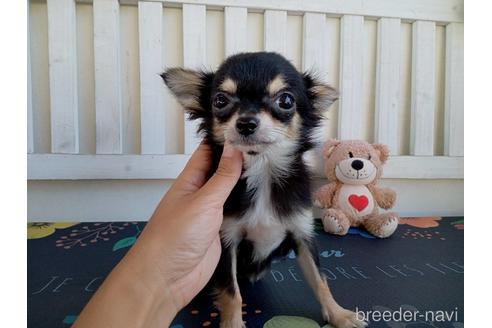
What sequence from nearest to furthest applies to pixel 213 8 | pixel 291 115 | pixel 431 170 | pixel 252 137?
pixel 252 137, pixel 291 115, pixel 213 8, pixel 431 170

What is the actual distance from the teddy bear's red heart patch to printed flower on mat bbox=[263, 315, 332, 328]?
3.00 ft

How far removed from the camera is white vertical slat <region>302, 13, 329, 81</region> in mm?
1870

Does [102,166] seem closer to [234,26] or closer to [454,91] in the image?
[234,26]

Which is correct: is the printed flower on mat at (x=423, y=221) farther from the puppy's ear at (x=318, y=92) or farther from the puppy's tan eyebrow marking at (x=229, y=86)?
the puppy's tan eyebrow marking at (x=229, y=86)

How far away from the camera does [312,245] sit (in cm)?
103

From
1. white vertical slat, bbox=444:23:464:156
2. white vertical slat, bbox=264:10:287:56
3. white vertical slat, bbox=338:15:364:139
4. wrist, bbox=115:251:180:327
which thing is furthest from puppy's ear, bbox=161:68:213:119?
white vertical slat, bbox=444:23:464:156

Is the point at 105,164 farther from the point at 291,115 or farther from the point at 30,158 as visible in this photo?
the point at 291,115

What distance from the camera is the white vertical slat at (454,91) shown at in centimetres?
200

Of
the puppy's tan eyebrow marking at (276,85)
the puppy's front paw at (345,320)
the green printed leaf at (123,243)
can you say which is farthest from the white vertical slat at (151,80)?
the puppy's front paw at (345,320)

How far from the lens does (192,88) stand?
1134mm

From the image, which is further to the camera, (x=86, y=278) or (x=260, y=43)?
(x=260, y=43)

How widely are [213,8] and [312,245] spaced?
57.7 inches

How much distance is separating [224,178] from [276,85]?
1.03 feet

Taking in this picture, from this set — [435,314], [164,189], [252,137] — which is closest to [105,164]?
[164,189]
